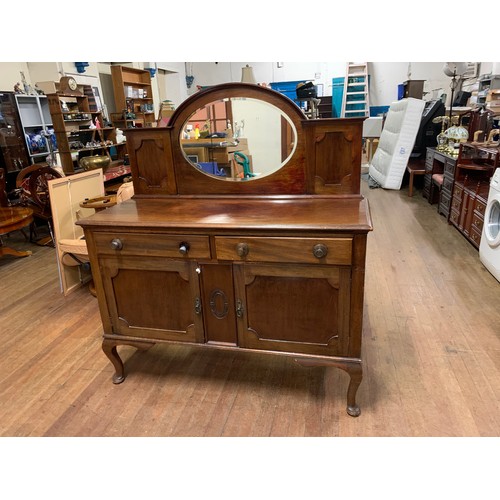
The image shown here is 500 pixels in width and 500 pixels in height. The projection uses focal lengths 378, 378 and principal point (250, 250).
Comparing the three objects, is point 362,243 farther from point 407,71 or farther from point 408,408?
point 407,71

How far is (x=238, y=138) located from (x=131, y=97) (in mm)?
5437

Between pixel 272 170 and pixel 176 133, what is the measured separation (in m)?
0.50

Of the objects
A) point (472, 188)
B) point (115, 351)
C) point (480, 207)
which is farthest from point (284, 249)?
point (472, 188)

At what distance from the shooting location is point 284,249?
146cm

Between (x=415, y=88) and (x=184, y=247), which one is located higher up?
(x=415, y=88)

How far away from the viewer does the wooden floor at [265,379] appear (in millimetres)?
1644

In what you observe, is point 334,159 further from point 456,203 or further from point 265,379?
point 456,203

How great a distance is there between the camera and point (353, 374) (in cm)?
159

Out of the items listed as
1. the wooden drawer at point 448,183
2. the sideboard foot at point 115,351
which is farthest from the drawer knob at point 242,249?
the wooden drawer at point 448,183

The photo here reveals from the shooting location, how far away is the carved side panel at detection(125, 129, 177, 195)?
6.07ft

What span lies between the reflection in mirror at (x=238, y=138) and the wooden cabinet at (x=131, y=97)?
4.36m

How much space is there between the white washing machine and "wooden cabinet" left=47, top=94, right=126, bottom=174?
190 inches

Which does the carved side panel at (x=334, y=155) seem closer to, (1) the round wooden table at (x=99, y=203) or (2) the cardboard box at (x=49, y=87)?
(1) the round wooden table at (x=99, y=203)

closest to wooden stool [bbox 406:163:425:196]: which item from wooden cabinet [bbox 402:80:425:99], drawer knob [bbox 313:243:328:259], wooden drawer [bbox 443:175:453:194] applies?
wooden drawer [bbox 443:175:453:194]
